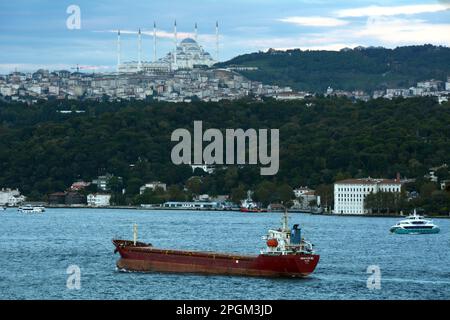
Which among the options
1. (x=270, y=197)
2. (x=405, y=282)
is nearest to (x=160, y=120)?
(x=270, y=197)

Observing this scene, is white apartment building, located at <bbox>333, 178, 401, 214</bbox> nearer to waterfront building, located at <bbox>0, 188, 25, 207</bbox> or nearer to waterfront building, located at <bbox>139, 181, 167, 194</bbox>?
waterfront building, located at <bbox>139, 181, 167, 194</bbox>

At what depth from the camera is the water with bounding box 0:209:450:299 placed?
3966cm

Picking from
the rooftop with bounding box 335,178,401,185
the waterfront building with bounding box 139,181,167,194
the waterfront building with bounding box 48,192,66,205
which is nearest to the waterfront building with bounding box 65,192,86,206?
the waterfront building with bounding box 48,192,66,205

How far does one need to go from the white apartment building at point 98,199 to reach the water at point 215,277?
62.9m

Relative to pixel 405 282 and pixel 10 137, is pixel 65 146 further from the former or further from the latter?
pixel 405 282

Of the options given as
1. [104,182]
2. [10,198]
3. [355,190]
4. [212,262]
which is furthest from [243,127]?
[212,262]

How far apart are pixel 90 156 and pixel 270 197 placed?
29.7 meters

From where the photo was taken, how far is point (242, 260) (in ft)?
149

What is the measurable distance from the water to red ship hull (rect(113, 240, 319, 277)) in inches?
22.3

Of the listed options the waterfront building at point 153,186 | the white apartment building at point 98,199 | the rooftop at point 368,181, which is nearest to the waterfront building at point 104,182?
the white apartment building at point 98,199

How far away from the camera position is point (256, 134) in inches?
6230

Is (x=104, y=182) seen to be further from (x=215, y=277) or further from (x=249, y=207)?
(x=215, y=277)

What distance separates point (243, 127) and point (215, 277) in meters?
126
